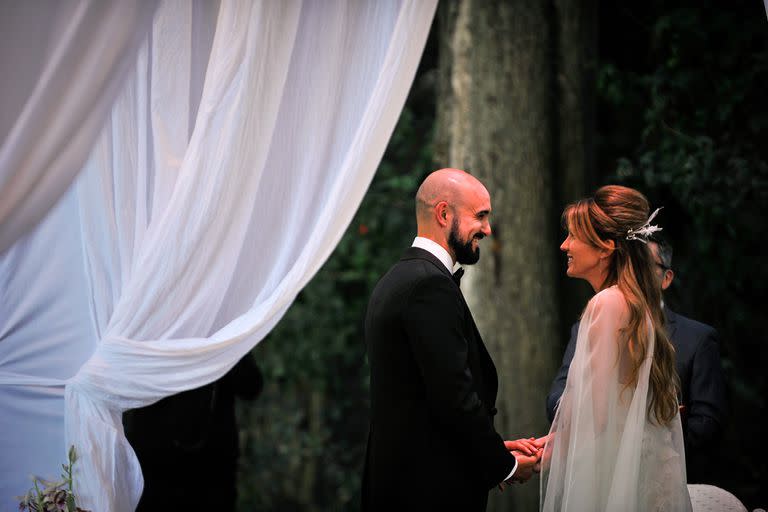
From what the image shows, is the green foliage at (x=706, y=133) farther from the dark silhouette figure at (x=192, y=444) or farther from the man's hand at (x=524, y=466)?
the dark silhouette figure at (x=192, y=444)

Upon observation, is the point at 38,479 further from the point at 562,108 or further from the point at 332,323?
the point at 332,323

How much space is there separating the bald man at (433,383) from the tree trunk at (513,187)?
121cm

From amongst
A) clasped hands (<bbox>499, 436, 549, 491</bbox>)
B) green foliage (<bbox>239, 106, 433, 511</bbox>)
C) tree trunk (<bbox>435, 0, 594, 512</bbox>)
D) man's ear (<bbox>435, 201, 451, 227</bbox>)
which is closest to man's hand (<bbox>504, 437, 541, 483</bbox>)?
clasped hands (<bbox>499, 436, 549, 491</bbox>)

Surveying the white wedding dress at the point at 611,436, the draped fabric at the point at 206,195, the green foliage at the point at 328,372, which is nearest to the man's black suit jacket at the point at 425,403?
the white wedding dress at the point at 611,436

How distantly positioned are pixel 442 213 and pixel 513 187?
1263mm

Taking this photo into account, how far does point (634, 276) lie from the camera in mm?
2588

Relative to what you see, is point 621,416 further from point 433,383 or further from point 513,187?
point 513,187

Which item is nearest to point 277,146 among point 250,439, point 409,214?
point 409,214

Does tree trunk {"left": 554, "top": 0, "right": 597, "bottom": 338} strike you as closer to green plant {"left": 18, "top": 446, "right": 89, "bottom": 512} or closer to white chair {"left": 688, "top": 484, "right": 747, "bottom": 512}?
white chair {"left": 688, "top": 484, "right": 747, "bottom": 512}

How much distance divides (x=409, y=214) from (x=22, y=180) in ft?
11.4

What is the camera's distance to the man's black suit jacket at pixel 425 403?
2.46 metres

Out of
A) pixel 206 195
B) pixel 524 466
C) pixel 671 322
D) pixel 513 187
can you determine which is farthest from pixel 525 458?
pixel 513 187

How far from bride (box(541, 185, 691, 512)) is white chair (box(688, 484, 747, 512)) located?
29 cm

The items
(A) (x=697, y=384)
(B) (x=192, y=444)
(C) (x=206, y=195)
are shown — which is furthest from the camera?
(B) (x=192, y=444)
